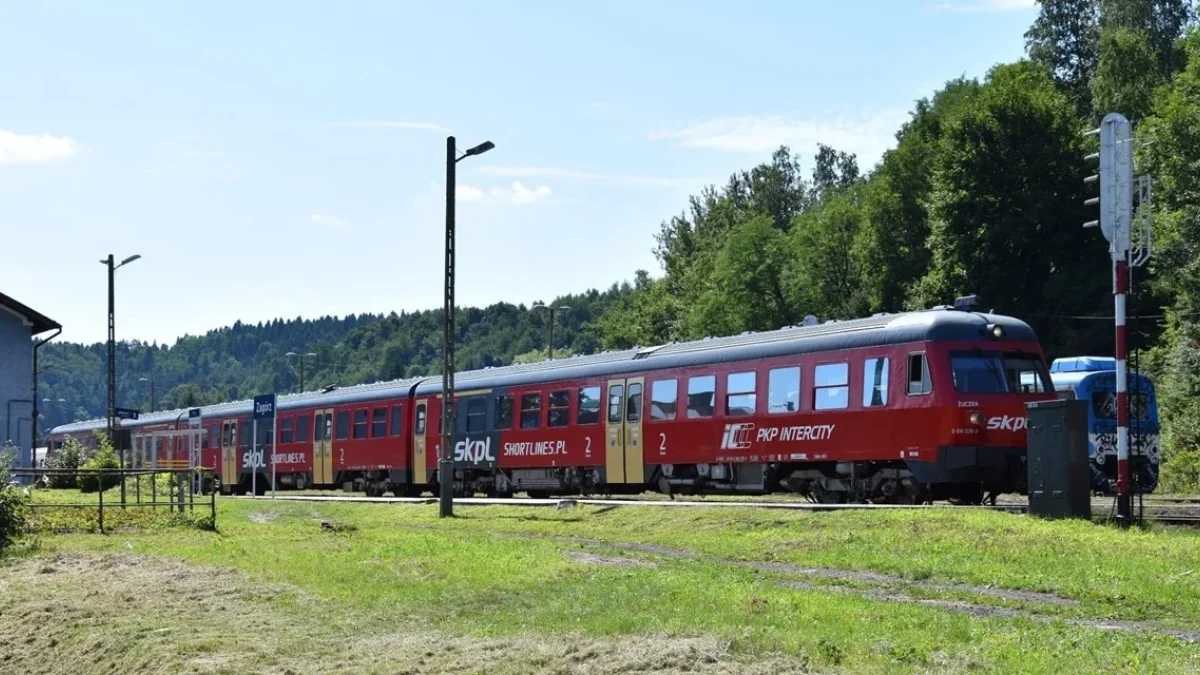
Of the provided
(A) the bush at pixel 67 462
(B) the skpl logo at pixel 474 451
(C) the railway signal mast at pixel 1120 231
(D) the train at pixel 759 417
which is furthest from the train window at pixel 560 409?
(C) the railway signal mast at pixel 1120 231

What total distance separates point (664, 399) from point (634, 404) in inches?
48.2

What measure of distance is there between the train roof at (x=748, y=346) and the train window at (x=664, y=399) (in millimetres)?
395

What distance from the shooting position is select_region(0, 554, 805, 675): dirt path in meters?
10.7

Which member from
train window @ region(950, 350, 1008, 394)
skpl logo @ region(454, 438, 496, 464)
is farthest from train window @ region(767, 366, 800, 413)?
skpl logo @ region(454, 438, 496, 464)

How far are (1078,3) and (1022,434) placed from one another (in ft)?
183

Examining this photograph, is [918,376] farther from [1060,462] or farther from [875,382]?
[1060,462]

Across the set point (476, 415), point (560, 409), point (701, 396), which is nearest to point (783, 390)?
point (701, 396)

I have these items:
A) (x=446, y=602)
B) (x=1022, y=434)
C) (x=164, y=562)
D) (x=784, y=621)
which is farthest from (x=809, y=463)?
(x=784, y=621)

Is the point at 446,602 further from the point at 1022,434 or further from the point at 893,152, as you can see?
the point at 893,152

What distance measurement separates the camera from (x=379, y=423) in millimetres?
43469

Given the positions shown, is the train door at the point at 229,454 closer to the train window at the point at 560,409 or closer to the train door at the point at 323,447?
the train door at the point at 323,447

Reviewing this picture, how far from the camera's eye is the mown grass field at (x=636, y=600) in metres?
10.6

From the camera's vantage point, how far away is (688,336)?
93.2 metres

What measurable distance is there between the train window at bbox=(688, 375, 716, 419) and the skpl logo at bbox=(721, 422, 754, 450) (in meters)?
0.74
